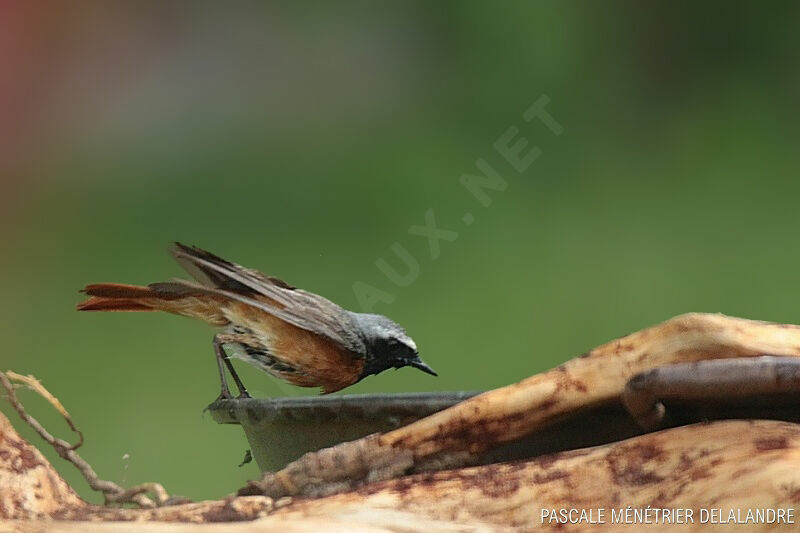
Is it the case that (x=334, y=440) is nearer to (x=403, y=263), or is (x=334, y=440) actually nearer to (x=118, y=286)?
(x=118, y=286)

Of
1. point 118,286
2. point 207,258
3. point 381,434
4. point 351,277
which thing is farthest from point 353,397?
point 351,277

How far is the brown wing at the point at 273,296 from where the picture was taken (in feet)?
4.27

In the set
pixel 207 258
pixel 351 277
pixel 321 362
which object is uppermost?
pixel 351 277

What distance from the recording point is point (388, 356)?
58.2 inches

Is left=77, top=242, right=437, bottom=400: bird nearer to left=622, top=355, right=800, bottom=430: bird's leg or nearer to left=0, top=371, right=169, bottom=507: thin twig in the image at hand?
left=0, top=371, right=169, bottom=507: thin twig

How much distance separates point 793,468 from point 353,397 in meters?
0.38

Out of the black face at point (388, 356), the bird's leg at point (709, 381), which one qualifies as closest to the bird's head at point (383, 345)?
the black face at point (388, 356)

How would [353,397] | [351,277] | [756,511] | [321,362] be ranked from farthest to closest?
[351,277] < [321,362] < [353,397] < [756,511]

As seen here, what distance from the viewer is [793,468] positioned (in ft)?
2.25

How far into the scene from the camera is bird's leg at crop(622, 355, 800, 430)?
73 centimetres

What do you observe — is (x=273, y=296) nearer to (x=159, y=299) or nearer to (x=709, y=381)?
(x=159, y=299)

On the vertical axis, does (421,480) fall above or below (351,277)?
below

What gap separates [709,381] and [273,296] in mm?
720

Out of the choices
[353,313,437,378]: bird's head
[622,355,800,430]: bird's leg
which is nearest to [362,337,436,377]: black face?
[353,313,437,378]: bird's head
